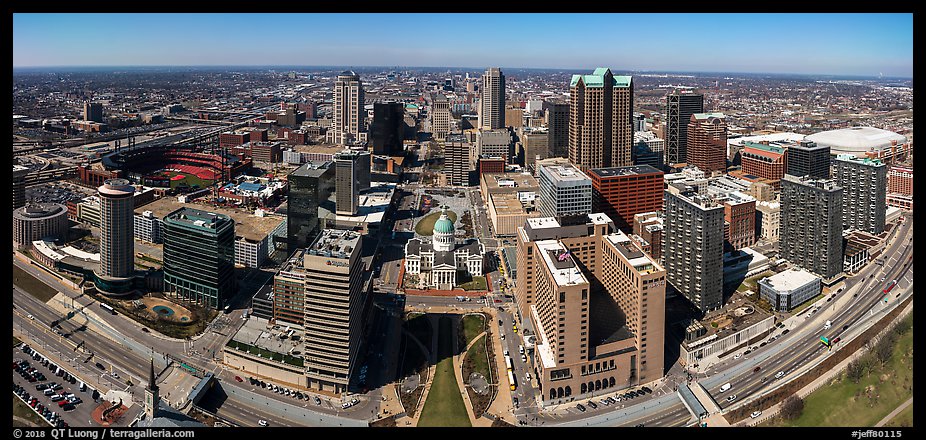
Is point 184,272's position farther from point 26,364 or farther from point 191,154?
point 191,154

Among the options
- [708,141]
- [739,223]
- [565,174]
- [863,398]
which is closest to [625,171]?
[565,174]

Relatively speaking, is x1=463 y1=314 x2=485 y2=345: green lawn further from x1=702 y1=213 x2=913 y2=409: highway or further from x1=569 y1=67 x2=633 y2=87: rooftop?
x1=569 y1=67 x2=633 y2=87: rooftop

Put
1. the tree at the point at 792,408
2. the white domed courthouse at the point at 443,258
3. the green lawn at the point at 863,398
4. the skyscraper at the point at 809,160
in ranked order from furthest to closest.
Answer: the skyscraper at the point at 809,160 → the white domed courthouse at the point at 443,258 → the tree at the point at 792,408 → the green lawn at the point at 863,398

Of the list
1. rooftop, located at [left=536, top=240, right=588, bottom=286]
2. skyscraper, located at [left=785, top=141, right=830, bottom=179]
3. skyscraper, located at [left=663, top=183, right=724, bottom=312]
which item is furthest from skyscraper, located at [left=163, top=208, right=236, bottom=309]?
skyscraper, located at [left=785, top=141, right=830, bottom=179]

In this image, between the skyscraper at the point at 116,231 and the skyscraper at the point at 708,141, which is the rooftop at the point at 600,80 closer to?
the skyscraper at the point at 708,141

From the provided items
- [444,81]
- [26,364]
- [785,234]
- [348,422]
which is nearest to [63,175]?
[26,364]

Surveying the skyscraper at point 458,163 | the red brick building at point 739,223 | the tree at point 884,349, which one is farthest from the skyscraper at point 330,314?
the skyscraper at point 458,163

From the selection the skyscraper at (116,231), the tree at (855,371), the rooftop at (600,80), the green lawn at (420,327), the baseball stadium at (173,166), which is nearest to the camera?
the tree at (855,371)
